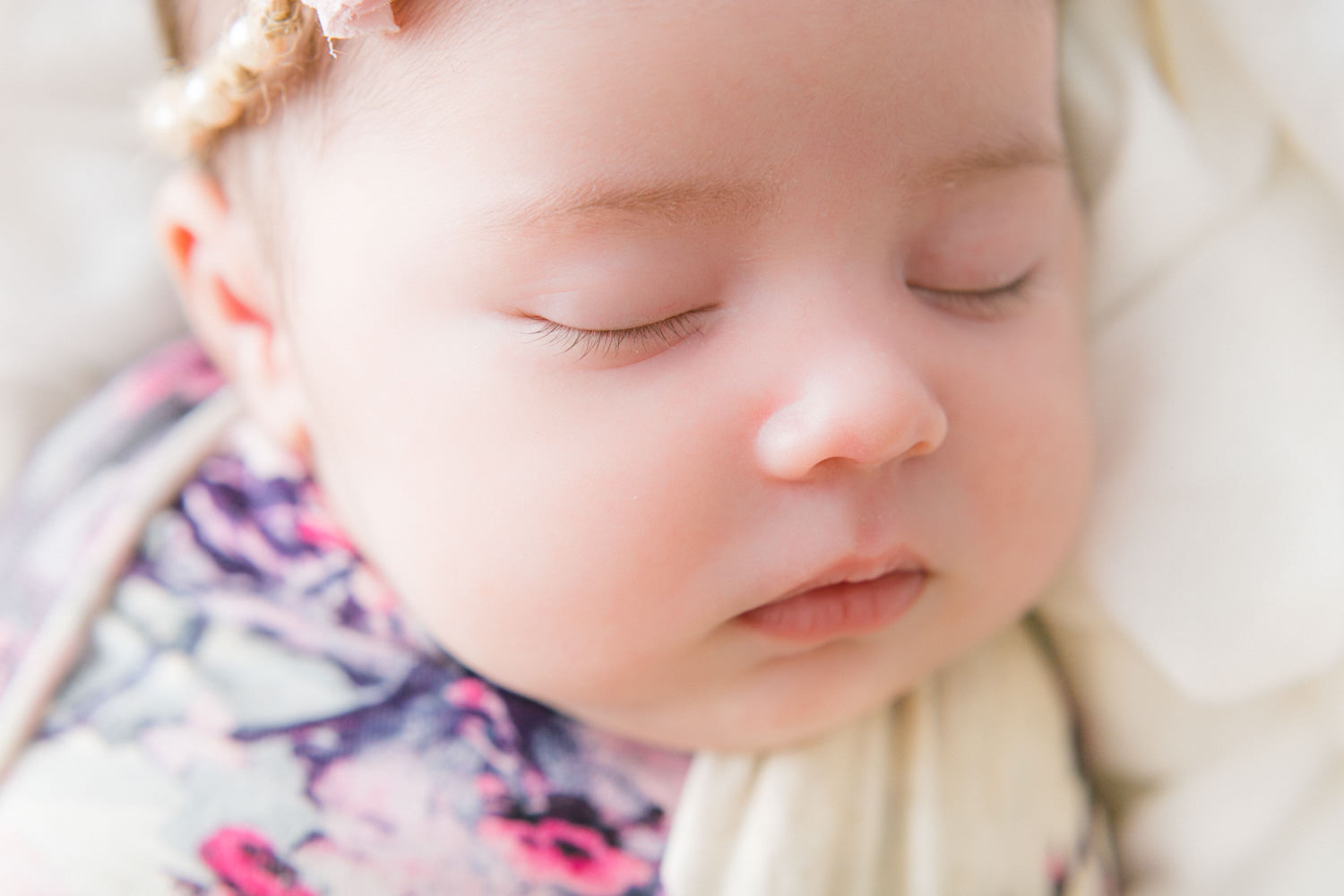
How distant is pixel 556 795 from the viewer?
93 cm

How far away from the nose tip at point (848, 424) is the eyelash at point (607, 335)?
0.08 meters

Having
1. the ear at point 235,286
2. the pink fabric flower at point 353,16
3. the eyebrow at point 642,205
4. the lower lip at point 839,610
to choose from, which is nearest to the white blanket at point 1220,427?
the lower lip at point 839,610

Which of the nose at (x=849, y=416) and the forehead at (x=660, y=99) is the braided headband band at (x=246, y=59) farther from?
the nose at (x=849, y=416)

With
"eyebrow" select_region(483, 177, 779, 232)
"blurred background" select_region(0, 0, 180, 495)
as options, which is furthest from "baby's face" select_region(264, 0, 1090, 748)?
Answer: "blurred background" select_region(0, 0, 180, 495)

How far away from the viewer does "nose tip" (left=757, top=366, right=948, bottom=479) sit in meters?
0.74

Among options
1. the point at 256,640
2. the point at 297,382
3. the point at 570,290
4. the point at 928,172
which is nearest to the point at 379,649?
the point at 256,640

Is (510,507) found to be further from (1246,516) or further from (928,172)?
(1246,516)

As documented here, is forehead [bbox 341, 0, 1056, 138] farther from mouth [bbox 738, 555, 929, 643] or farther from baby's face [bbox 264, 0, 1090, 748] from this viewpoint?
mouth [bbox 738, 555, 929, 643]

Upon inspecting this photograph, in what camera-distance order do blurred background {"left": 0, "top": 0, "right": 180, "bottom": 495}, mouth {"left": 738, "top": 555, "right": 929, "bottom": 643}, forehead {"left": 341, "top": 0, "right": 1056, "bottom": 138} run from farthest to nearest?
blurred background {"left": 0, "top": 0, "right": 180, "bottom": 495}, mouth {"left": 738, "top": 555, "right": 929, "bottom": 643}, forehead {"left": 341, "top": 0, "right": 1056, "bottom": 138}

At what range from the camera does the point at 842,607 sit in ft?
2.77

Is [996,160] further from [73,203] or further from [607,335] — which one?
[73,203]

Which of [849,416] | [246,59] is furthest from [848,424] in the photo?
[246,59]

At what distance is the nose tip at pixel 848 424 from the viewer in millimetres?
745

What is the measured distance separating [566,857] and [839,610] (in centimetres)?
28
